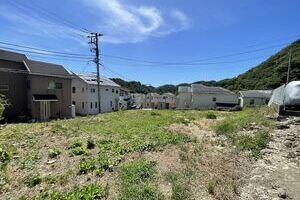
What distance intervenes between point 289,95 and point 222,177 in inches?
389

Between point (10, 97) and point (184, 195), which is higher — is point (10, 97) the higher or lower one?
the higher one

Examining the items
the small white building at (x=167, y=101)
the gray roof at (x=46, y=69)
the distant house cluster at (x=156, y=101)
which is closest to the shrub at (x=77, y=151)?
the gray roof at (x=46, y=69)

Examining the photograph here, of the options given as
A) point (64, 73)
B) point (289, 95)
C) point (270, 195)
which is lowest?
point (270, 195)

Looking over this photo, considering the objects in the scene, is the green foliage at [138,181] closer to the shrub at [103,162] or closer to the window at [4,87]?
the shrub at [103,162]

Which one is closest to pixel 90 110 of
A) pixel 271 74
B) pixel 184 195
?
pixel 184 195

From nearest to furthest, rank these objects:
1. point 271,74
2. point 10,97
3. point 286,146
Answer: point 286,146 → point 10,97 → point 271,74

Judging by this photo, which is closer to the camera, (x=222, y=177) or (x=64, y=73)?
(x=222, y=177)

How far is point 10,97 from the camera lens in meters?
24.0

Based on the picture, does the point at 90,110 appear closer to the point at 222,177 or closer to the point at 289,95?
the point at 289,95

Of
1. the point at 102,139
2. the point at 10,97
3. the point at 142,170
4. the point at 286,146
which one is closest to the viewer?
the point at 142,170

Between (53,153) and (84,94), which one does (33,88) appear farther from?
(53,153)

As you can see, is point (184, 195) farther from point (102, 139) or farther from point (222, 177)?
point (102, 139)

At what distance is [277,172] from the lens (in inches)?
300

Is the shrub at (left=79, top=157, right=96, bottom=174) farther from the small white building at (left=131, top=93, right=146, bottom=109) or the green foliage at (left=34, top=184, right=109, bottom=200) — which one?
the small white building at (left=131, top=93, right=146, bottom=109)
